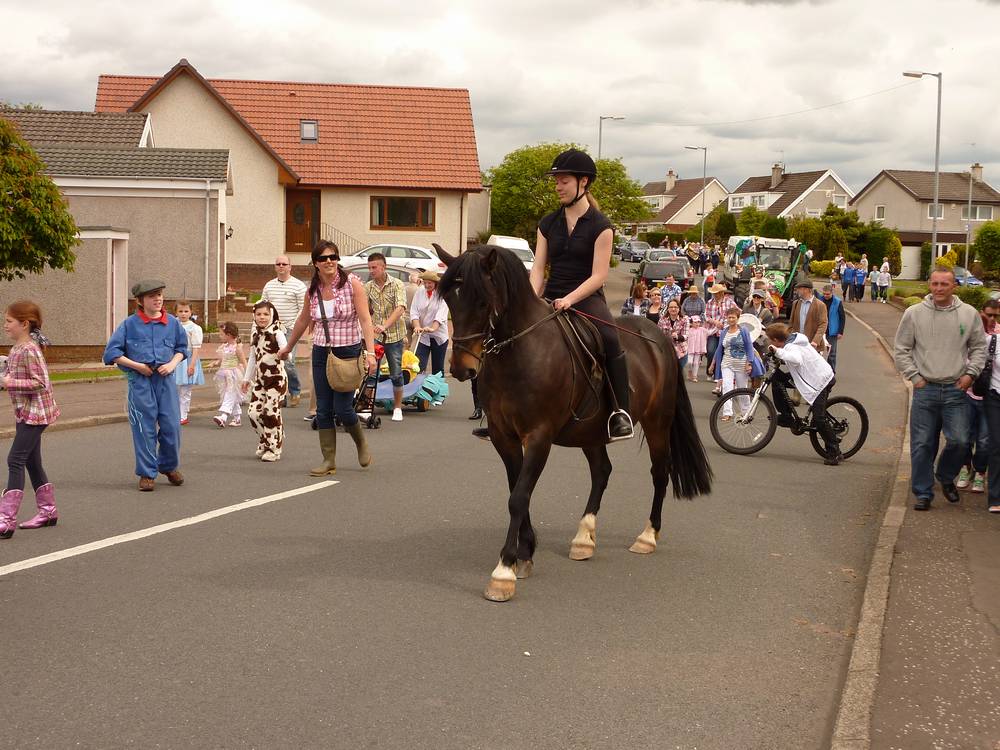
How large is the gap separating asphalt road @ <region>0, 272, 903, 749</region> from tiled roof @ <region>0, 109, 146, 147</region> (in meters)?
22.4

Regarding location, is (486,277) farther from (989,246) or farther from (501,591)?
(989,246)

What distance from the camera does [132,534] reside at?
7.68m

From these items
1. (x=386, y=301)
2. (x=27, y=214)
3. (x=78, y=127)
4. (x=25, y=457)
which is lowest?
(x=25, y=457)

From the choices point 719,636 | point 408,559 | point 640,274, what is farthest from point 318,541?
point 640,274

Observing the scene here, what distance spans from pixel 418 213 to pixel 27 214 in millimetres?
29337

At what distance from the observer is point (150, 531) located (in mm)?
7793

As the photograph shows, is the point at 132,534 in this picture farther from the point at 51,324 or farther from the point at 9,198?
the point at 51,324

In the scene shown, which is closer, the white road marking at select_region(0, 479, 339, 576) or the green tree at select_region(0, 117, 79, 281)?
the white road marking at select_region(0, 479, 339, 576)

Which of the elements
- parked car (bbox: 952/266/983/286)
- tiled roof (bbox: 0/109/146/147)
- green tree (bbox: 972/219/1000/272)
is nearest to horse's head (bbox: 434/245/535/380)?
parked car (bbox: 952/266/983/286)

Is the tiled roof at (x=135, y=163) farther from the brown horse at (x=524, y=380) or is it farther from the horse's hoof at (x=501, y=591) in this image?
the horse's hoof at (x=501, y=591)

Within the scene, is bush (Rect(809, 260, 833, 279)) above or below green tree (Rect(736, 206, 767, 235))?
below

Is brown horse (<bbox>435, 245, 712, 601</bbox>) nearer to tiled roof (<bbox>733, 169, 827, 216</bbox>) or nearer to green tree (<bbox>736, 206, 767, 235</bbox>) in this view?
green tree (<bbox>736, 206, 767, 235</bbox>)

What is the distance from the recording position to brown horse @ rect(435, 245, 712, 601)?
633 cm

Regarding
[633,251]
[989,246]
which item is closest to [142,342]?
[989,246]
